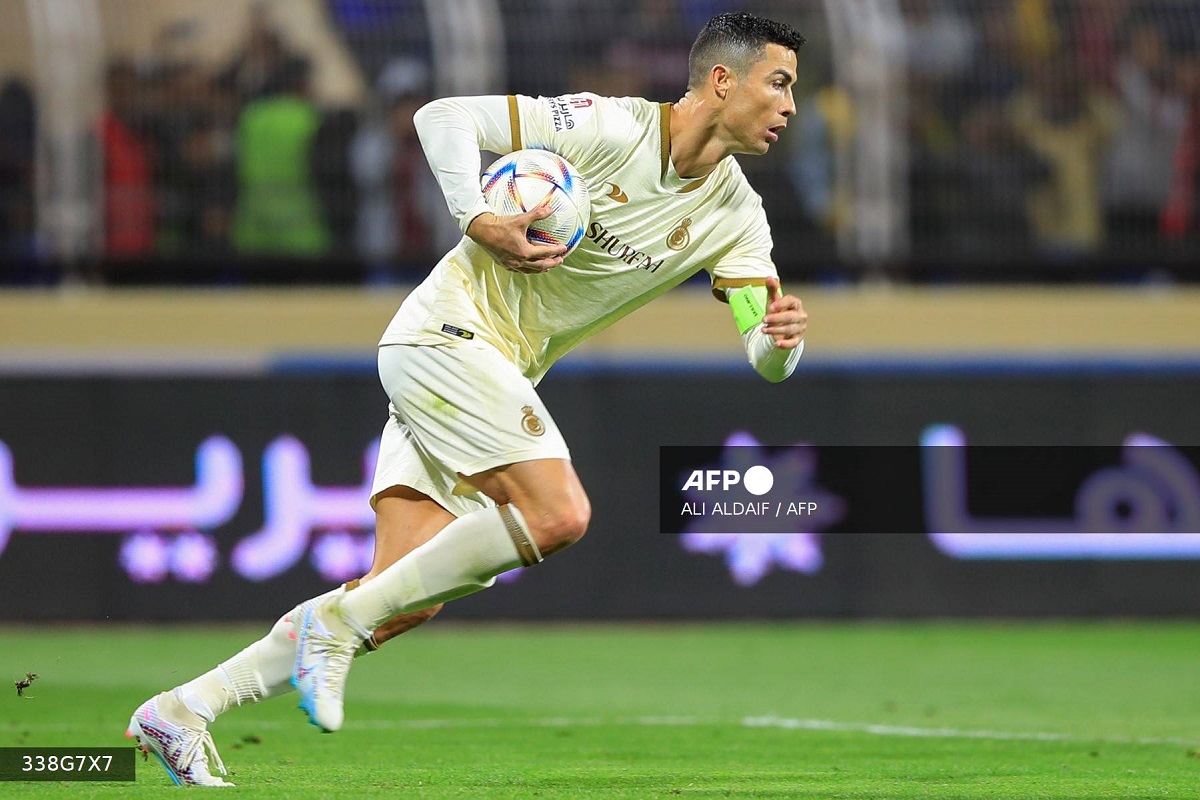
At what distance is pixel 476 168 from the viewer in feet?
20.7

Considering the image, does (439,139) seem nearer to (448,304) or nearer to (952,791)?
(448,304)

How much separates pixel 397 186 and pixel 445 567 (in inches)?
328

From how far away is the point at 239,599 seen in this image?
43.1ft

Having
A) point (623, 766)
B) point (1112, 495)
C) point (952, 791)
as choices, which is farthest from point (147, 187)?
point (952, 791)

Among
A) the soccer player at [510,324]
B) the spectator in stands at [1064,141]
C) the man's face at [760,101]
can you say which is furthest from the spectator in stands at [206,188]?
the man's face at [760,101]

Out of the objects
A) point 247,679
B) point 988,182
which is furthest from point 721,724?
point 988,182

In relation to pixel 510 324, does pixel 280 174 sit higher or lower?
higher

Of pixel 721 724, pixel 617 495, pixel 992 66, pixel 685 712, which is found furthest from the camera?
pixel 992 66

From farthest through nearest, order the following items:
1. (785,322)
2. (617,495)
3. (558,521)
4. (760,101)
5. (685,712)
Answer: (617,495) → (685,712) → (760,101) → (785,322) → (558,521)

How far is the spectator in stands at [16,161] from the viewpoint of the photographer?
44.7 feet

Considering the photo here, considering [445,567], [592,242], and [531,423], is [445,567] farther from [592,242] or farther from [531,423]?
[592,242]

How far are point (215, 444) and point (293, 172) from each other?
2112mm

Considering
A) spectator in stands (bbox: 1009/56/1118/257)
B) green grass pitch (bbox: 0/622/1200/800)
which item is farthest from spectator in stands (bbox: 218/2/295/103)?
spectator in stands (bbox: 1009/56/1118/257)

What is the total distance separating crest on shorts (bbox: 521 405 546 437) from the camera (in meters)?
6.16
